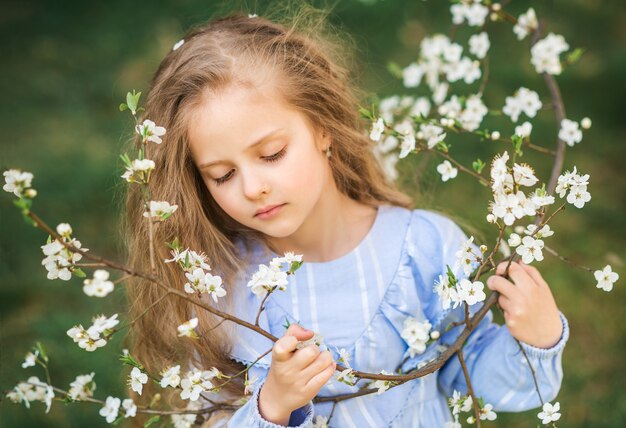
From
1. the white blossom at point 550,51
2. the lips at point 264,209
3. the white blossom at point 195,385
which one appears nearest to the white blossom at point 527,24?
the white blossom at point 550,51

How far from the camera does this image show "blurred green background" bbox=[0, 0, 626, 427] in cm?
290

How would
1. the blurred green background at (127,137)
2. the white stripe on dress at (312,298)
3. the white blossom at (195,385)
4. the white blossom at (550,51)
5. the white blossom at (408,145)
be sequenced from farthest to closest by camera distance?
1. the blurred green background at (127,137)
2. the white blossom at (550,51)
3. the white stripe on dress at (312,298)
4. the white blossom at (408,145)
5. the white blossom at (195,385)

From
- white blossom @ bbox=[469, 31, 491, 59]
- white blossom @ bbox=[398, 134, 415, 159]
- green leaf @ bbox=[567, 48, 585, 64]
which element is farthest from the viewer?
white blossom @ bbox=[469, 31, 491, 59]

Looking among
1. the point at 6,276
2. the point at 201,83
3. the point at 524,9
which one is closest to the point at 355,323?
the point at 201,83

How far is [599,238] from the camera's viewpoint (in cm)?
350

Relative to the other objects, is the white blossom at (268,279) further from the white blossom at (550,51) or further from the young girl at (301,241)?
the white blossom at (550,51)

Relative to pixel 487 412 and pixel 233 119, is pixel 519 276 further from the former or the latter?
pixel 233 119

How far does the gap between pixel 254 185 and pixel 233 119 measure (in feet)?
0.54

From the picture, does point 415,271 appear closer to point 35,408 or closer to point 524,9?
point 35,408

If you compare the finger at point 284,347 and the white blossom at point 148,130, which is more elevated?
the white blossom at point 148,130

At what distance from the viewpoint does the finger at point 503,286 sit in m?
1.78

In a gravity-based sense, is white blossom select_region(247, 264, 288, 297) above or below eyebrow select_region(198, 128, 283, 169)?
below

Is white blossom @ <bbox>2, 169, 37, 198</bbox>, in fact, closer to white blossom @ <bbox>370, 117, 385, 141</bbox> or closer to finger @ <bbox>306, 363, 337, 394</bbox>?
finger @ <bbox>306, 363, 337, 394</bbox>

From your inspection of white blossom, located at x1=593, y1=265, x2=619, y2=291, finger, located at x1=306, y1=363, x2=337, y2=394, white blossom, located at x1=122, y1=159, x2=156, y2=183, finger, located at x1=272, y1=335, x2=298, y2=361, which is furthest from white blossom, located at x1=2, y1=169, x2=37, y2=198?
white blossom, located at x1=593, y1=265, x2=619, y2=291
